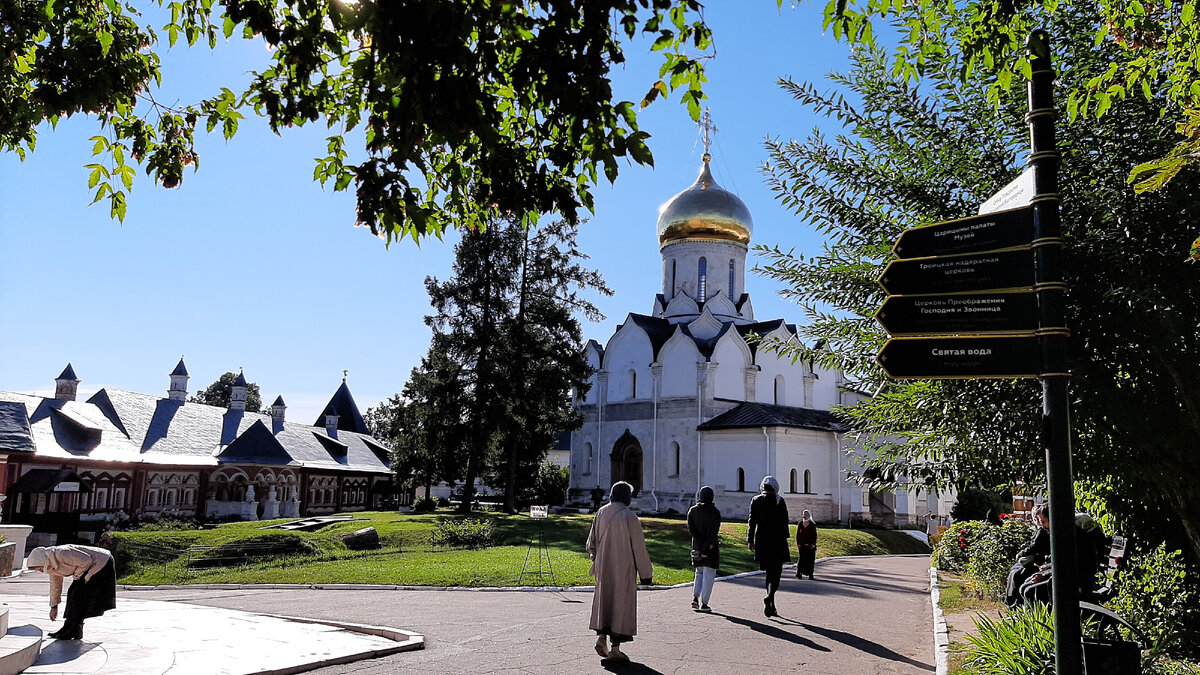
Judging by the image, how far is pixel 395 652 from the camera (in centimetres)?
854

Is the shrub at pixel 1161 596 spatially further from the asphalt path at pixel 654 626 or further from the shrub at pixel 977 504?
the shrub at pixel 977 504

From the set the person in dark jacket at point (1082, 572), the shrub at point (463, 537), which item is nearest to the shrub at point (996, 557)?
the person in dark jacket at point (1082, 572)

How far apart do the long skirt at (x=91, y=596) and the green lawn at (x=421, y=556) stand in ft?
23.5

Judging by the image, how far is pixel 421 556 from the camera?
68.5 feet

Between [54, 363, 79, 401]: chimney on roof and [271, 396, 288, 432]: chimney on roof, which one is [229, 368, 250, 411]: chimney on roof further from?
[54, 363, 79, 401]: chimney on roof

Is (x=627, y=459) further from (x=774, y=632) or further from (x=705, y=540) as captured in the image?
(x=774, y=632)

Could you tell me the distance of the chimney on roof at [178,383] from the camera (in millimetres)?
43750

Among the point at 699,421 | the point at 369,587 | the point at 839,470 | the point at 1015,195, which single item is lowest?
the point at 369,587

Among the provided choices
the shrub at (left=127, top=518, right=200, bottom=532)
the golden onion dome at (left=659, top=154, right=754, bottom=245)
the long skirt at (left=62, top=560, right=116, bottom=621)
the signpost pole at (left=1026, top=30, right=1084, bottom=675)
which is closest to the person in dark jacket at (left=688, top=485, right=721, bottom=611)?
the long skirt at (left=62, top=560, right=116, bottom=621)

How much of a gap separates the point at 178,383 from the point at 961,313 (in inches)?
1845

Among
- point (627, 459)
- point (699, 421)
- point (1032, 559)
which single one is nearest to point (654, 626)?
point (1032, 559)

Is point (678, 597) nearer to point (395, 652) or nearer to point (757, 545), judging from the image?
point (757, 545)

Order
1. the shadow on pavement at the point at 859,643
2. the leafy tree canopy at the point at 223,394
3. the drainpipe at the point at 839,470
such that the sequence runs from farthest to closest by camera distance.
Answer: the leafy tree canopy at the point at 223,394 < the drainpipe at the point at 839,470 < the shadow on pavement at the point at 859,643

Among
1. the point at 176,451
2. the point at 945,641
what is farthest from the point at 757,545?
the point at 176,451
